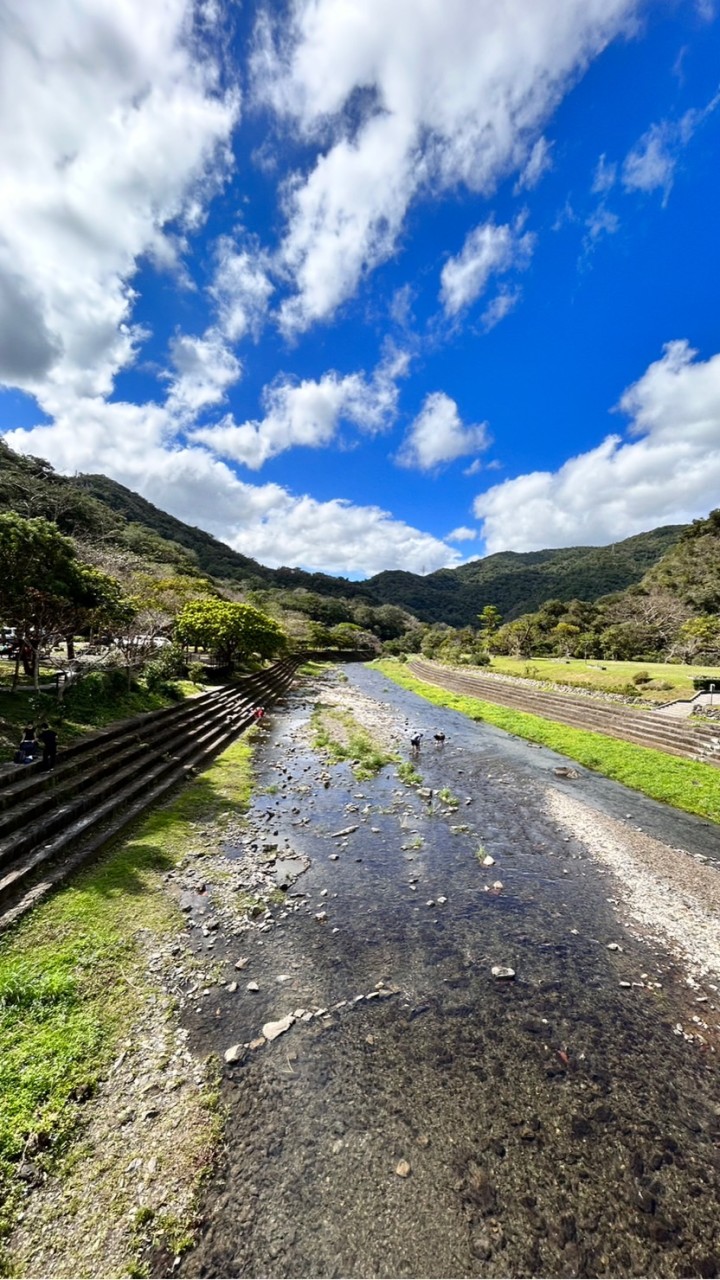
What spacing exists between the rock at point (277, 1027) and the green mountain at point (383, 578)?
2346 inches

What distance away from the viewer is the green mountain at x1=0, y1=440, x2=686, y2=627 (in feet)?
233

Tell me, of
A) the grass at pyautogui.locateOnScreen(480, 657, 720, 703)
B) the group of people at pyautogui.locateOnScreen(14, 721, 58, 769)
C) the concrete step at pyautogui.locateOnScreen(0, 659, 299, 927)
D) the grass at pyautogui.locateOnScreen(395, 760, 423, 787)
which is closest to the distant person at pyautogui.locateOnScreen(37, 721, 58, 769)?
the group of people at pyautogui.locateOnScreen(14, 721, 58, 769)

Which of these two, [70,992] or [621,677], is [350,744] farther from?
[621,677]

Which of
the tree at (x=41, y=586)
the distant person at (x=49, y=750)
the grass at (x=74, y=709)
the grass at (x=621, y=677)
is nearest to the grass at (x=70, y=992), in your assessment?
the distant person at (x=49, y=750)

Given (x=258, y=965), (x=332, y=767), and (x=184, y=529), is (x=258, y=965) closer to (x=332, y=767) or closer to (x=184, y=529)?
(x=332, y=767)

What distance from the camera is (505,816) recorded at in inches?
544

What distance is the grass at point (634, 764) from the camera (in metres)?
14.6

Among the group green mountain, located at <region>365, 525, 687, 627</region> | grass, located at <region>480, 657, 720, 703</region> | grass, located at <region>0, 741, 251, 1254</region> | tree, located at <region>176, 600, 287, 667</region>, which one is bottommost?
grass, located at <region>0, 741, 251, 1254</region>

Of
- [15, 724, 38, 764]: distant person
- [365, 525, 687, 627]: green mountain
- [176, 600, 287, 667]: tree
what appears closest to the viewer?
[15, 724, 38, 764]: distant person

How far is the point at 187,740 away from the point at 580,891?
14391 millimetres

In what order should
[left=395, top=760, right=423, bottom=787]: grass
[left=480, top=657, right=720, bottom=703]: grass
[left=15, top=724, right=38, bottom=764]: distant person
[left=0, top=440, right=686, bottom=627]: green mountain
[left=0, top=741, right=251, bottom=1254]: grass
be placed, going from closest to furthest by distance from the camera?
[left=0, top=741, right=251, bottom=1254]: grass
[left=15, top=724, right=38, bottom=764]: distant person
[left=395, top=760, right=423, bottom=787]: grass
[left=480, top=657, right=720, bottom=703]: grass
[left=0, top=440, right=686, bottom=627]: green mountain

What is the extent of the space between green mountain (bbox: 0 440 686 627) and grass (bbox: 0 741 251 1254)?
5607 cm

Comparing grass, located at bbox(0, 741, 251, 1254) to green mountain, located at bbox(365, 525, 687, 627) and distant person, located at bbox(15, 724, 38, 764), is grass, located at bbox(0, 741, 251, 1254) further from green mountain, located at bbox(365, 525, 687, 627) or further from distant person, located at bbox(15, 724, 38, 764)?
green mountain, located at bbox(365, 525, 687, 627)

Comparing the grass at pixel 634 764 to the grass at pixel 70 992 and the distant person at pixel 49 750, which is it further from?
the distant person at pixel 49 750
